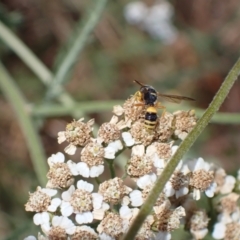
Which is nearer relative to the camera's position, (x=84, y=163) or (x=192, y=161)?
(x=84, y=163)

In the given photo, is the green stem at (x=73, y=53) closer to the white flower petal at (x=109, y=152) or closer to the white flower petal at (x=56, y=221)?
the white flower petal at (x=109, y=152)

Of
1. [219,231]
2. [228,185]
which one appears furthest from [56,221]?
[228,185]

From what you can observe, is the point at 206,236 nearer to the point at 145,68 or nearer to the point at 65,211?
the point at 65,211

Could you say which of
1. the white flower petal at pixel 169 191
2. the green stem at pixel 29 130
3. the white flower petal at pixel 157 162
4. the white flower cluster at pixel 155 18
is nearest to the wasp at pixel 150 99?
the white flower petal at pixel 157 162

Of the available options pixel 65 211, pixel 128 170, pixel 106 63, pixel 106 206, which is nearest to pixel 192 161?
pixel 128 170

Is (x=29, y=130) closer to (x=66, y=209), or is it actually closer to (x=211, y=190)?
(x=66, y=209)

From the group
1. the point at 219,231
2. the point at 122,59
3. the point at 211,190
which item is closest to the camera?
the point at 211,190

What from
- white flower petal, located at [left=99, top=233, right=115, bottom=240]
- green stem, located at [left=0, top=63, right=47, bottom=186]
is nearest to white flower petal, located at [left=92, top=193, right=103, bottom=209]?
white flower petal, located at [left=99, top=233, right=115, bottom=240]
